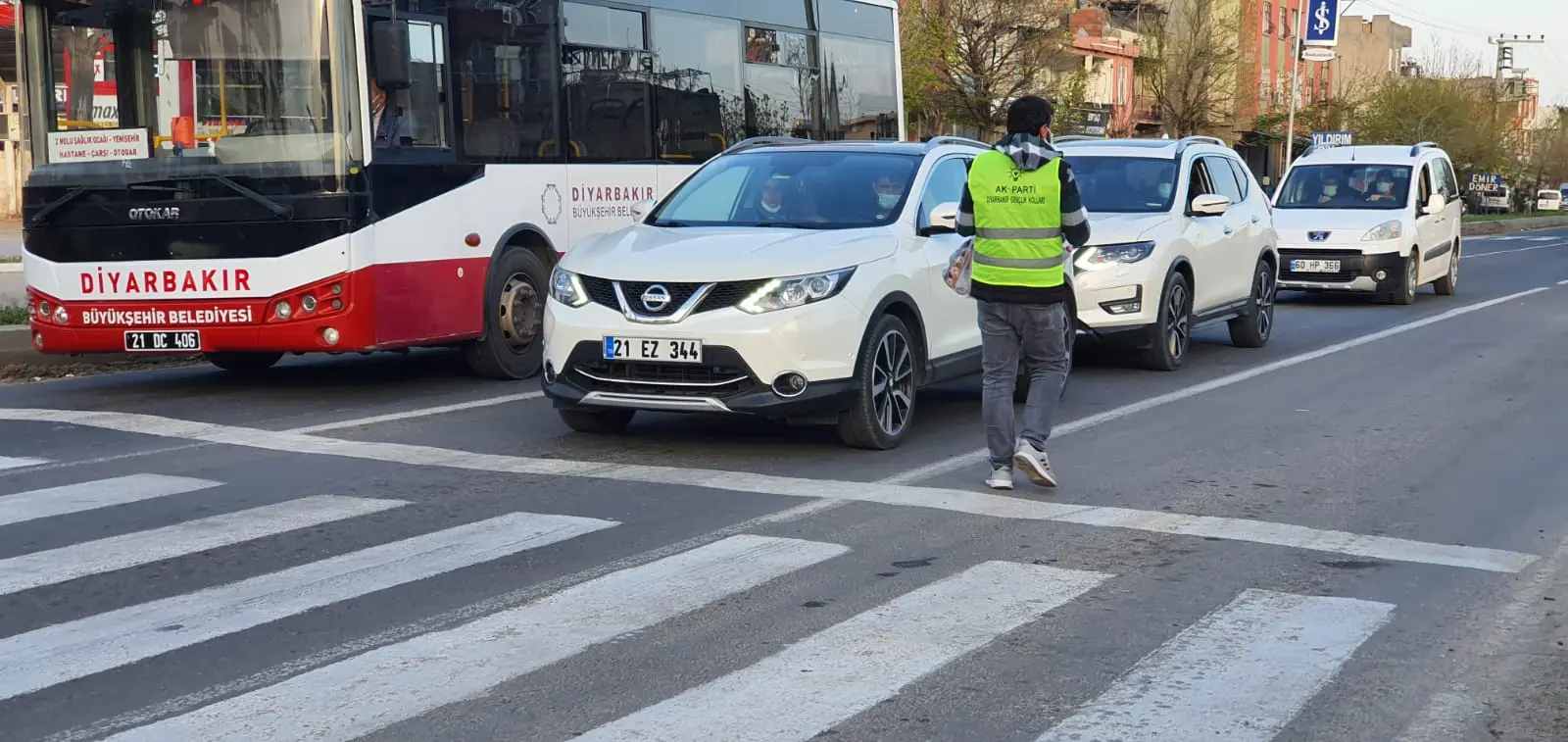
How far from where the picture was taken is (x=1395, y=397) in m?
12.1

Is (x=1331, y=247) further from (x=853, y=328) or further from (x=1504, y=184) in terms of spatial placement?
(x=1504, y=184)

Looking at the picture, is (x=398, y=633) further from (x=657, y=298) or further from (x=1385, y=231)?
(x=1385, y=231)

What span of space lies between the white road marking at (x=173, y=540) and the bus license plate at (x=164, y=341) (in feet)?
12.4

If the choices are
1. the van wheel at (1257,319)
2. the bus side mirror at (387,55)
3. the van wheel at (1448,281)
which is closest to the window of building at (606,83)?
the bus side mirror at (387,55)

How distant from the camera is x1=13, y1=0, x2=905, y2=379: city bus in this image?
36.6ft

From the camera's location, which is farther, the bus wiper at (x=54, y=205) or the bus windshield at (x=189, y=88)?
the bus wiper at (x=54, y=205)

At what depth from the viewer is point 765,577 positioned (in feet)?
20.9

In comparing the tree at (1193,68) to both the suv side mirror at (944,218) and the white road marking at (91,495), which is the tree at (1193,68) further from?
the white road marking at (91,495)

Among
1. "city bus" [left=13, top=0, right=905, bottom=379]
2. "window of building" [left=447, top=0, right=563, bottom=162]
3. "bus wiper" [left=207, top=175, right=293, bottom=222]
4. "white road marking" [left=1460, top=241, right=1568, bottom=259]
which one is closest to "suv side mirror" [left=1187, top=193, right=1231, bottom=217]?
"window of building" [left=447, top=0, right=563, bottom=162]

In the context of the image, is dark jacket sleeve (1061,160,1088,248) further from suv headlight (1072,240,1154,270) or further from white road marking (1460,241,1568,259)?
white road marking (1460,241,1568,259)

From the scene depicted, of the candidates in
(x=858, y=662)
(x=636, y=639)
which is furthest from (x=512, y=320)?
(x=858, y=662)

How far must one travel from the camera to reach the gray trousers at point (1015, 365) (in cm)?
829

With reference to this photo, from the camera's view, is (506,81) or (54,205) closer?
(54,205)

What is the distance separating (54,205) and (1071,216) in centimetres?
685
